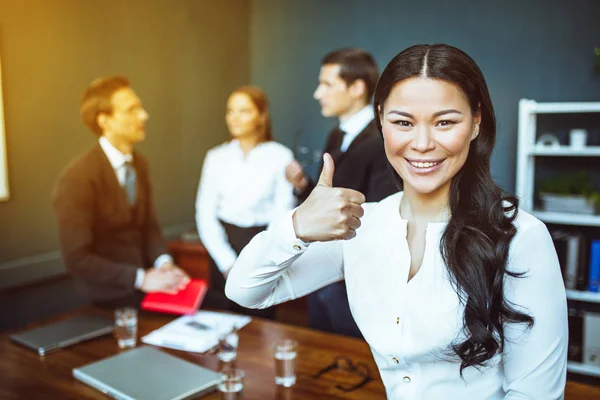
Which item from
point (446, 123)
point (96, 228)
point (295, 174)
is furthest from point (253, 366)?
point (295, 174)

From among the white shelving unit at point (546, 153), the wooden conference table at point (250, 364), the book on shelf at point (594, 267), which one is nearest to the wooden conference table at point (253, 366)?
the wooden conference table at point (250, 364)

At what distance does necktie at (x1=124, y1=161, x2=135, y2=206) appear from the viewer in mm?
2422

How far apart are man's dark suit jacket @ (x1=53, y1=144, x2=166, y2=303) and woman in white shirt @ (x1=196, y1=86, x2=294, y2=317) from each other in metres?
0.64

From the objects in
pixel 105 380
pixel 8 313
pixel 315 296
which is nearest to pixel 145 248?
pixel 8 313

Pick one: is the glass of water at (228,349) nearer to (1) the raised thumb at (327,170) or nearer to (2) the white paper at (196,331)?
(2) the white paper at (196,331)

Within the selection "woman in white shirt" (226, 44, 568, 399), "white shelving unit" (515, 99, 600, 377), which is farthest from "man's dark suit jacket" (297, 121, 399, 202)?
"white shelving unit" (515, 99, 600, 377)

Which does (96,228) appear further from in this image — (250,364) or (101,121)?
(250,364)

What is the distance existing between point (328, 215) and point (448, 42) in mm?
2638

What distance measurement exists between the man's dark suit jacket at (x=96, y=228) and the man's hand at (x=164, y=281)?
6cm

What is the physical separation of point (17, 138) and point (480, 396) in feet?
6.41

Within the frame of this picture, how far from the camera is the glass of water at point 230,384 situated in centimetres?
132

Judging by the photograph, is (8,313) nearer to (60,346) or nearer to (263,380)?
(60,346)

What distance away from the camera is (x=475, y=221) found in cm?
112

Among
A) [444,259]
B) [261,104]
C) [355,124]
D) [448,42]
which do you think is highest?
[448,42]
